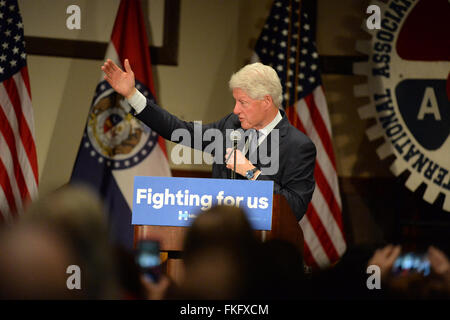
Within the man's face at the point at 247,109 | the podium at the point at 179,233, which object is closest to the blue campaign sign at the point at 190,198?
the podium at the point at 179,233

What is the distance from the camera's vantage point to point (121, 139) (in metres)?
4.79

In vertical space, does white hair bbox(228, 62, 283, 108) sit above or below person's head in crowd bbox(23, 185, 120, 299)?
above

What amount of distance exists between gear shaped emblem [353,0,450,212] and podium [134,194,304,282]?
8.85 ft

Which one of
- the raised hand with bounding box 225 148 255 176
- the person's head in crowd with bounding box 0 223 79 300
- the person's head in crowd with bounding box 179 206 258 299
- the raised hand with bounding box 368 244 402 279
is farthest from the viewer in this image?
the raised hand with bounding box 225 148 255 176

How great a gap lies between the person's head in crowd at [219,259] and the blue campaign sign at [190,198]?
1.14 meters

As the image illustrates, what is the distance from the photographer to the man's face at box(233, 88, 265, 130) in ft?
9.45


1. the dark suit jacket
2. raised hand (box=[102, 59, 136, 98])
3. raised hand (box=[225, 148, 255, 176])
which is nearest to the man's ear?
the dark suit jacket

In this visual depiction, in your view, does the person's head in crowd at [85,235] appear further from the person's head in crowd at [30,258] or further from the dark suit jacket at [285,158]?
the dark suit jacket at [285,158]

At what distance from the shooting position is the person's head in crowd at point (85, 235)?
918 millimetres

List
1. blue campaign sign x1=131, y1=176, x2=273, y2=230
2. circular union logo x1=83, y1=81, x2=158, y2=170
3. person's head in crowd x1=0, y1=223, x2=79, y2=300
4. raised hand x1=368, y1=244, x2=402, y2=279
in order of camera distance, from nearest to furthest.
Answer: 1. person's head in crowd x1=0, y1=223, x2=79, y2=300
2. raised hand x1=368, y1=244, x2=402, y2=279
3. blue campaign sign x1=131, y1=176, x2=273, y2=230
4. circular union logo x1=83, y1=81, x2=158, y2=170

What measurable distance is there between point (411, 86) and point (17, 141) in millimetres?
3327

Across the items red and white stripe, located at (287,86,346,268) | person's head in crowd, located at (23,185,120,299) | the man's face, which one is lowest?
red and white stripe, located at (287,86,346,268)

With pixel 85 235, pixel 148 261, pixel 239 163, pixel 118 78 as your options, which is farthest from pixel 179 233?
pixel 85 235

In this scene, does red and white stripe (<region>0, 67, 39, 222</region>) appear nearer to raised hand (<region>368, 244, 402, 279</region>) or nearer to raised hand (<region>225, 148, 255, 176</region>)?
raised hand (<region>225, 148, 255, 176</region>)
